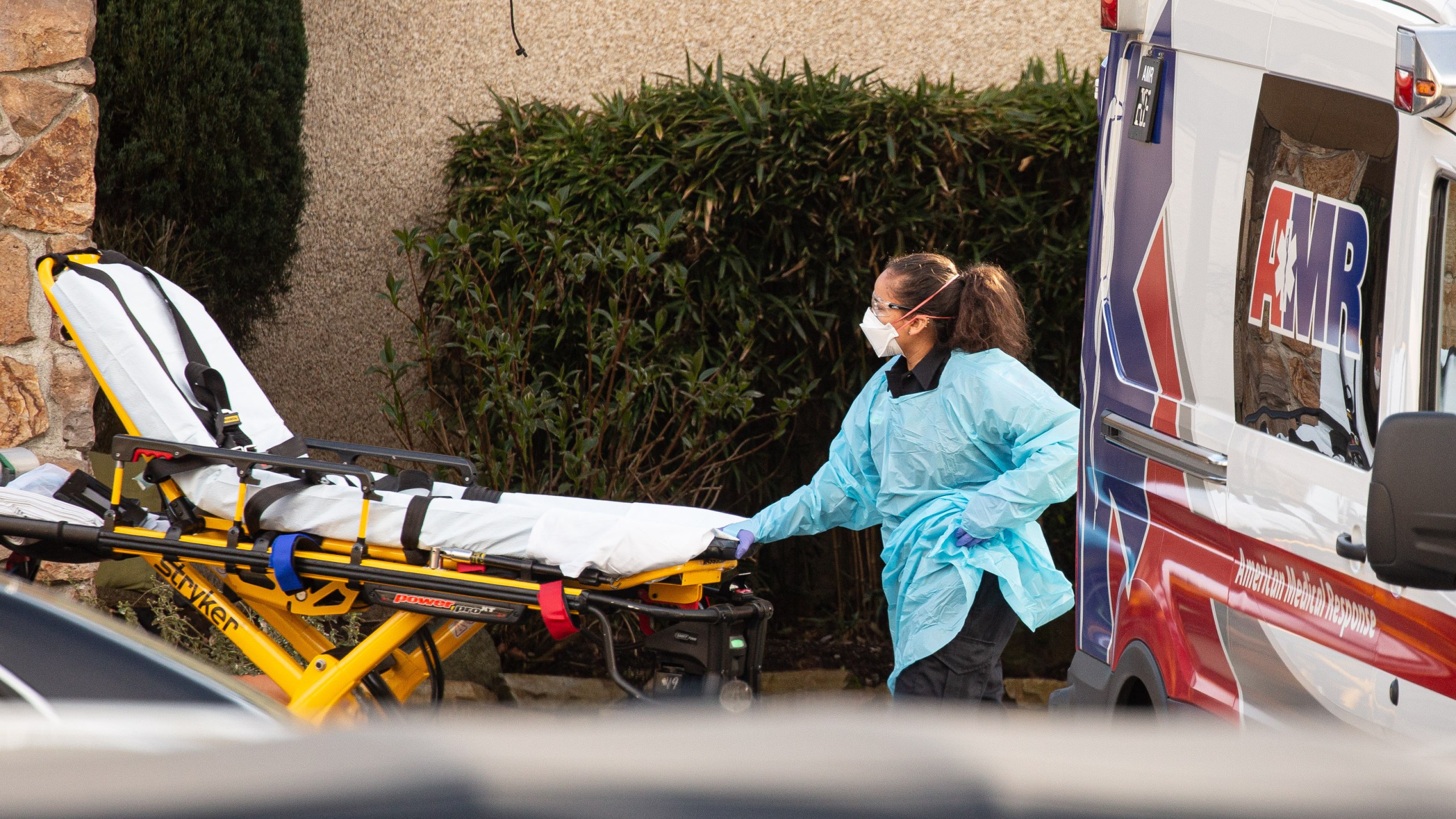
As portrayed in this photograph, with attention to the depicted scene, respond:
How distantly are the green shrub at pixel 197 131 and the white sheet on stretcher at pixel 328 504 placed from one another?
1.40 metres

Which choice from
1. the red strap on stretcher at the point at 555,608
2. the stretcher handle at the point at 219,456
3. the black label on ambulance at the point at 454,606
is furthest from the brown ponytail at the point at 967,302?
the stretcher handle at the point at 219,456

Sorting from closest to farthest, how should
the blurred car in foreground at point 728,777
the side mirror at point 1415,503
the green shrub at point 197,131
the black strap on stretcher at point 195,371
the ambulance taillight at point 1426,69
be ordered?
the blurred car in foreground at point 728,777 < the side mirror at point 1415,503 < the ambulance taillight at point 1426,69 < the black strap on stretcher at point 195,371 < the green shrub at point 197,131

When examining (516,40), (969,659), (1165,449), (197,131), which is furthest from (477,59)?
(1165,449)

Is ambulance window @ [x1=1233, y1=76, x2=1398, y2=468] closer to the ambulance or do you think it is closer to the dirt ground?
the ambulance

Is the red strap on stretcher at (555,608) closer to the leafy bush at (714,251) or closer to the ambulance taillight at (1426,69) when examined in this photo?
the leafy bush at (714,251)

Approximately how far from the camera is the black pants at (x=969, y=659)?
11.9 feet

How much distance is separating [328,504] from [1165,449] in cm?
211

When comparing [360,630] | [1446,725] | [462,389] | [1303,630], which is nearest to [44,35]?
[462,389]

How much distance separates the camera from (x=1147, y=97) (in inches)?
121

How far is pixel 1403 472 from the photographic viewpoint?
1773 mm

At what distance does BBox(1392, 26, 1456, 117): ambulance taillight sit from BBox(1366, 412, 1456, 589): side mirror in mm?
543

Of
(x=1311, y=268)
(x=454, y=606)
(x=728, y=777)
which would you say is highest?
(x=1311, y=268)

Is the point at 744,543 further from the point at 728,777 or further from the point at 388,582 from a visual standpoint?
the point at 728,777

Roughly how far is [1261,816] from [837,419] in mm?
Answer: 5042
